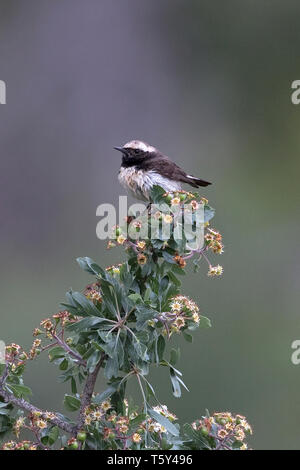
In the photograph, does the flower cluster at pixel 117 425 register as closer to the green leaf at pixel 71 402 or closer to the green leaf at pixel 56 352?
the green leaf at pixel 71 402

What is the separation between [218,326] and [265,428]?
3.04 feet

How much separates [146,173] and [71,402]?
2.09 m

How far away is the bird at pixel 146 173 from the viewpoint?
4531 millimetres

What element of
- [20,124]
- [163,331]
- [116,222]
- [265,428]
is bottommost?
[265,428]

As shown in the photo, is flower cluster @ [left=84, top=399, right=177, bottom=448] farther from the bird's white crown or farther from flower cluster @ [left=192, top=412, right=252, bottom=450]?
the bird's white crown

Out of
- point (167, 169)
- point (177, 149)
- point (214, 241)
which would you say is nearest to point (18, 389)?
point (214, 241)

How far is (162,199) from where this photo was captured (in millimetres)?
2764

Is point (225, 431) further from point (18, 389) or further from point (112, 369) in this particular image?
point (18, 389)

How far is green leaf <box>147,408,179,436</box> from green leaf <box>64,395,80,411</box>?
0.25 meters

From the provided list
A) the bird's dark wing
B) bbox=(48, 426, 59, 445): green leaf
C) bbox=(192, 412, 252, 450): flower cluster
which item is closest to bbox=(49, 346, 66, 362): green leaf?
bbox=(48, 426, 59, 445): green leaf

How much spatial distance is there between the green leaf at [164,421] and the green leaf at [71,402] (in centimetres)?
25

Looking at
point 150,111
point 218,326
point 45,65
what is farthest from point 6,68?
point 218,326

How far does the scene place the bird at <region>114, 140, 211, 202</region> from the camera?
453 cm
